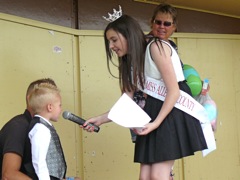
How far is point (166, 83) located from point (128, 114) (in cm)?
27

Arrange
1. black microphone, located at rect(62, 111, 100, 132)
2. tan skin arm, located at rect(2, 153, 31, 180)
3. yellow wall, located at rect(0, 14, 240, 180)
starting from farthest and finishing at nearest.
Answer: yellow wall, located at rect(0, 14, 240, 180), black microphone, located at rect(62, 111, 100, 132), tan skin arm, located at rect(2, 153, 31, 180)

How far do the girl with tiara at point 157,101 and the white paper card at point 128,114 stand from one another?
0.05 metres

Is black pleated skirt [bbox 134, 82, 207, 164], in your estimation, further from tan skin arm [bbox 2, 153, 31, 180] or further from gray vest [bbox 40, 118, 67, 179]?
tan skin arm [bbox 2, 153, 31, 180]

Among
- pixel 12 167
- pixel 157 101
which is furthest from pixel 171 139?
pixel 12 167

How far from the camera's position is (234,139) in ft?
14.7

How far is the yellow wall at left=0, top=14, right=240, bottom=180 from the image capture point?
3.48 m

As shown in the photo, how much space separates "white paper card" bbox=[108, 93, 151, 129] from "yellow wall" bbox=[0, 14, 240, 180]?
1330 millimetres

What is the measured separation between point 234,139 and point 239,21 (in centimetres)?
127

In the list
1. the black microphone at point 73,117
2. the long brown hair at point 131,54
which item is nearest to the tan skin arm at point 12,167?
the black microphone at point 73,117

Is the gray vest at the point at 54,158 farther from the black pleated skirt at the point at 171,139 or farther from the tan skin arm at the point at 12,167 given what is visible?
the black pleated skirt at the point at 171,139

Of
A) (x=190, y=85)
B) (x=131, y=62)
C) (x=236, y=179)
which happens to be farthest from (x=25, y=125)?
(x=236, y=179)

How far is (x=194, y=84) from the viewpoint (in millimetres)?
2861

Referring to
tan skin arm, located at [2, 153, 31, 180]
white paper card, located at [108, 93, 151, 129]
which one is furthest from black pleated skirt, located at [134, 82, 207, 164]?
tan skin arm, located at [2, 153, 31, 180]

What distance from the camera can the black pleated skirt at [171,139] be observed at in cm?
242
